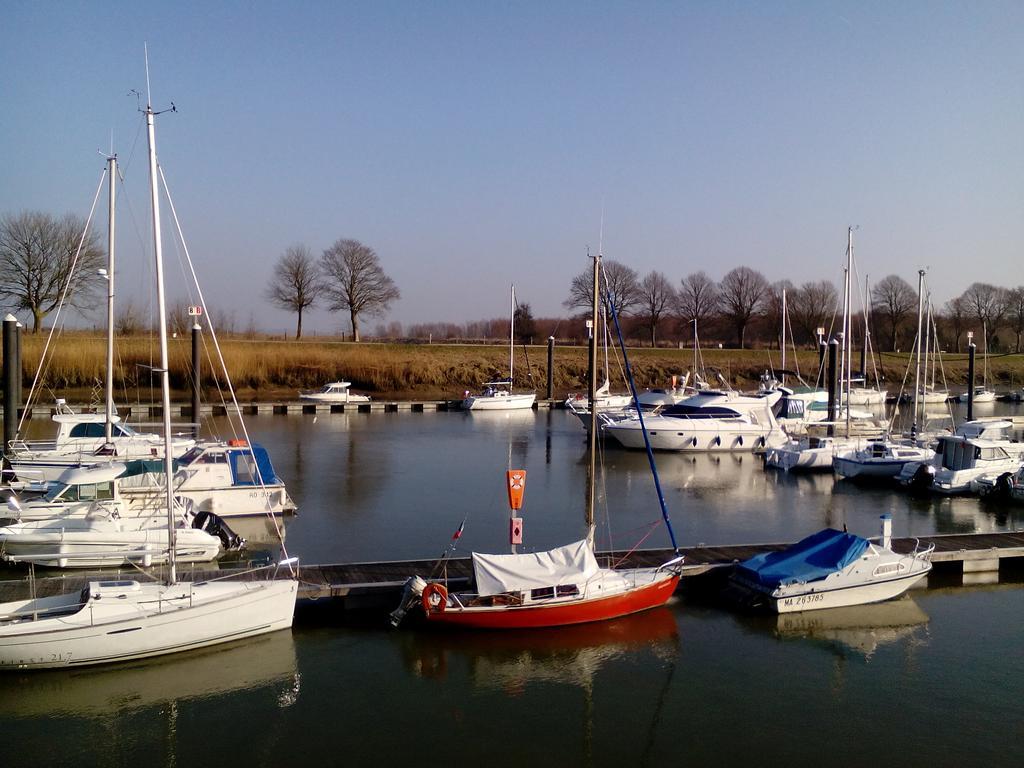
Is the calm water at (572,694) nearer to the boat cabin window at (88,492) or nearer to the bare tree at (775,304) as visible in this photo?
the boat cabin window at (88,492)

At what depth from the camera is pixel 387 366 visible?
6956cm

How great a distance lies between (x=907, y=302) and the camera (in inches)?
3976

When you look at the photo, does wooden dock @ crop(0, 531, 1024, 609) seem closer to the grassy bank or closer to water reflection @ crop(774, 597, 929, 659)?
water reflection @ crop(774, 597, 929, 659)

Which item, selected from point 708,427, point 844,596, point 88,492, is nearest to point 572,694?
point 844,596

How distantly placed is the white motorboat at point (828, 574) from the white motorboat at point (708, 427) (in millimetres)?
20746

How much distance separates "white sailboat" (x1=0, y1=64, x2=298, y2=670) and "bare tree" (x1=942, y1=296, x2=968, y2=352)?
10181 cm

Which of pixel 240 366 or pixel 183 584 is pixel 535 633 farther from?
pixel 240 366

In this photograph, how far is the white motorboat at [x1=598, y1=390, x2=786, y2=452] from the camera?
39.4 metres

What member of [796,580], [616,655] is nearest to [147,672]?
[616,655]

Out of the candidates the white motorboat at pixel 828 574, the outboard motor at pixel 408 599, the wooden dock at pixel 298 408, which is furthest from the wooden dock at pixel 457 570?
the wooden dock at pixel 298 408

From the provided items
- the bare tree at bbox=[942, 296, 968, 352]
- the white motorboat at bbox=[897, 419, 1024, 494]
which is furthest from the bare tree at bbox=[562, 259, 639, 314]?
the white motorboat at bbox=[897, 419, 1024, 494]

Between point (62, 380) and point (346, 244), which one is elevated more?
point (346, 244)

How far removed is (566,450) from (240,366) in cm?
3104

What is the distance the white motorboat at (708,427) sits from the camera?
1550 inches
